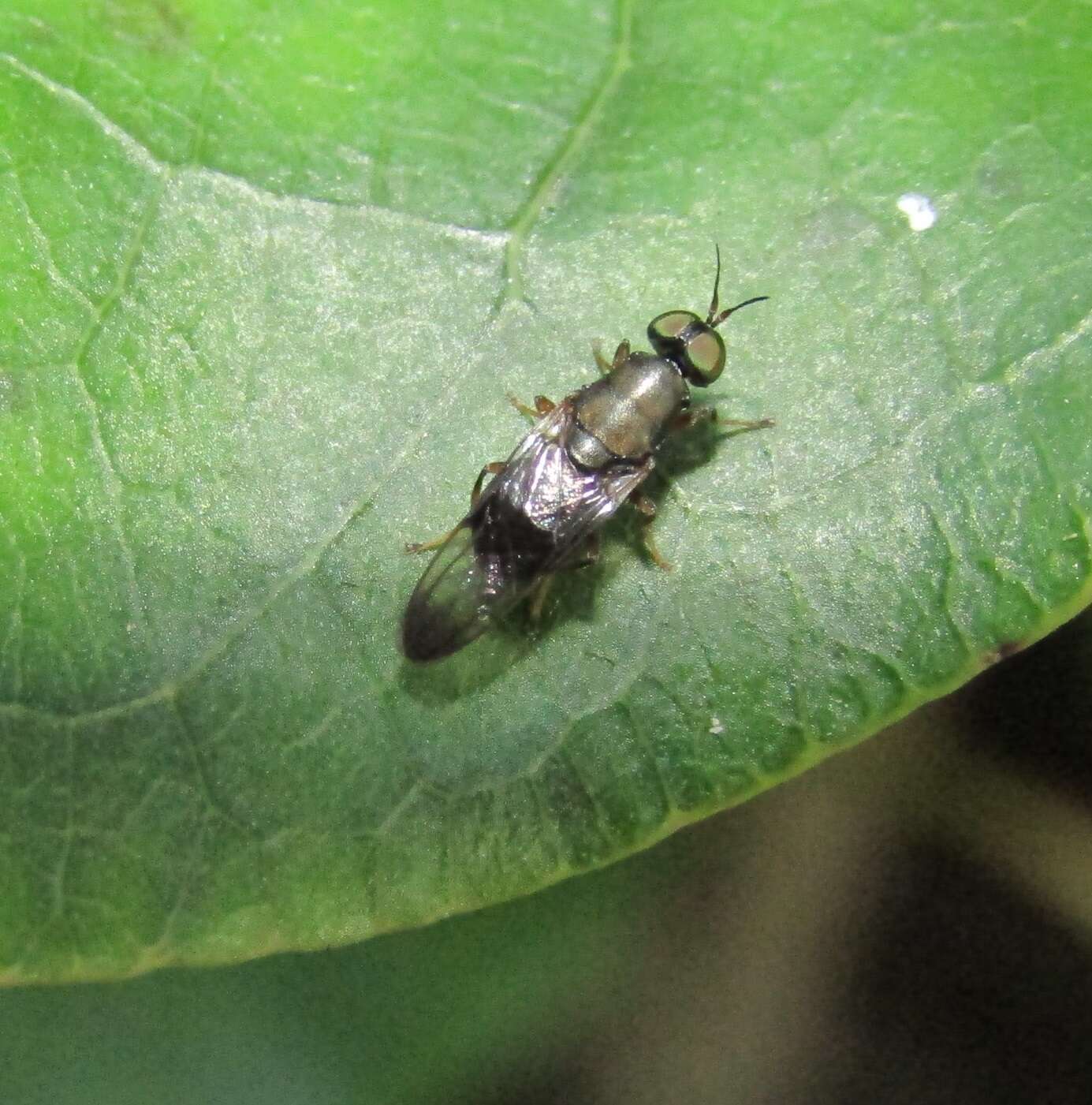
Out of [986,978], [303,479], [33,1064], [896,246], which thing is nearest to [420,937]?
[33,1064]

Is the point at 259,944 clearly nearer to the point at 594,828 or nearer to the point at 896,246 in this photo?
the point at 594,828

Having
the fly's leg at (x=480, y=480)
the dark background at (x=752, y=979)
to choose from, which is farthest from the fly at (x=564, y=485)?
the dark background at (x=752, y=979)

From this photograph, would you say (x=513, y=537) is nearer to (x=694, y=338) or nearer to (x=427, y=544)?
(x=427, y=544)

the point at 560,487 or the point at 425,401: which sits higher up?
the point at 425,401

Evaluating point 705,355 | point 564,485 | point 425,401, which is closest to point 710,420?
point 705,355

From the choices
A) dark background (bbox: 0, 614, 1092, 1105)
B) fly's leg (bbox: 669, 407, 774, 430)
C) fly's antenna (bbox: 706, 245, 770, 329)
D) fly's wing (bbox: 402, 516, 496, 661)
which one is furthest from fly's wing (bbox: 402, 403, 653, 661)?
dark background (bbox: 0, 614, 1092, 1105)

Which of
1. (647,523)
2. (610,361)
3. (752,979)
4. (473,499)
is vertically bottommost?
(752,979)

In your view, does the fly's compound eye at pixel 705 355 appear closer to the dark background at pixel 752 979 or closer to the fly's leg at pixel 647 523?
the fly's leg at pixel 647 523
